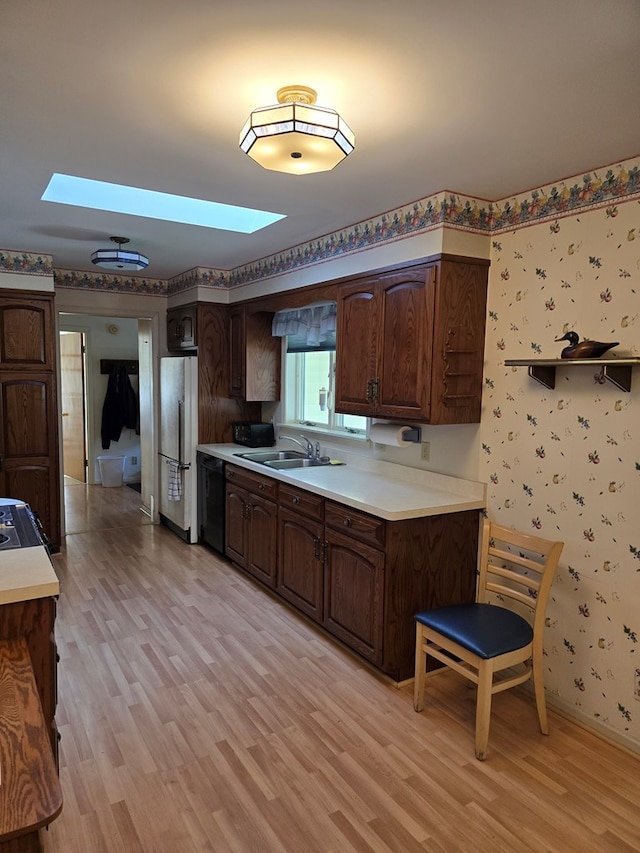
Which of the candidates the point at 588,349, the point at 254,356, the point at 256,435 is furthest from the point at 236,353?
the point at 588,349

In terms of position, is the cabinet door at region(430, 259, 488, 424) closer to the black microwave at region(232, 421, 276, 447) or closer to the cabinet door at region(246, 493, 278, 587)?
the cabinet door at region(246, 493, 278, 587)

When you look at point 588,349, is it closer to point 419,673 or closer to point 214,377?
point 419,673

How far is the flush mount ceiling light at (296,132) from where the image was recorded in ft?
5.46

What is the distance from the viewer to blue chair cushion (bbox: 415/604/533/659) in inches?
90.2

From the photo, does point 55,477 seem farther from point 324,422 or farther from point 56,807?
point 56,807

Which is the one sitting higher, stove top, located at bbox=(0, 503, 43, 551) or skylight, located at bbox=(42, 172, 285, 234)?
skylight, located at bbox=(42, 172, 285, 234)

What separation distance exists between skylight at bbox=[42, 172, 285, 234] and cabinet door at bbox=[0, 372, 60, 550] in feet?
6.23

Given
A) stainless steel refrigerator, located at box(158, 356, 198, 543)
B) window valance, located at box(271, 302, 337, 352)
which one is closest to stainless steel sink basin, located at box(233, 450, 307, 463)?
stainless steel refrigerator, located at box(158, 356, 198, 543)

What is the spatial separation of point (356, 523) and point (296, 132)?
73.6 inches

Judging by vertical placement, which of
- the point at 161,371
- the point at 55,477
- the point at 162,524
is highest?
the point at 161,371

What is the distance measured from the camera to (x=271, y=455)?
4359 mm

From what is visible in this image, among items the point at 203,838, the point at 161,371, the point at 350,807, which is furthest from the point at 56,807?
the point at 161,371

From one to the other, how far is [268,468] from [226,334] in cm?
170

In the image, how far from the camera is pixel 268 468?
3.77 metres
